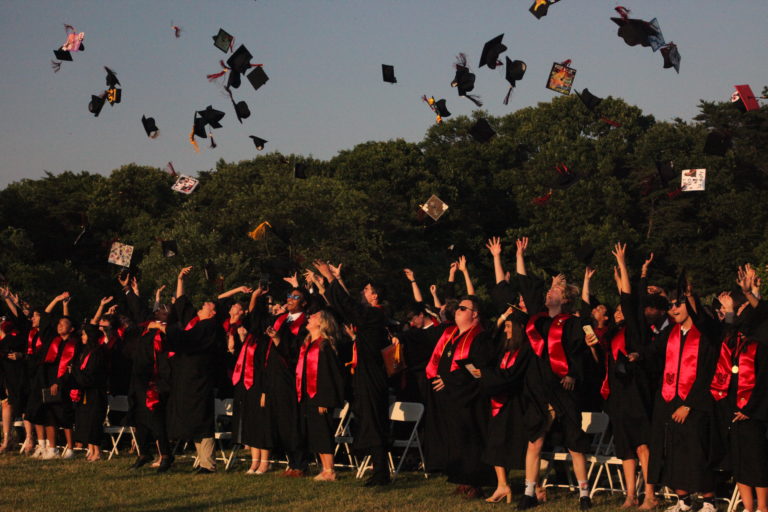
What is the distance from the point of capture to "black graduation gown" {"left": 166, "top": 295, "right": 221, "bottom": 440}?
12781 millimetres

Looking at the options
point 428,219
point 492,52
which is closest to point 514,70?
point 492,52

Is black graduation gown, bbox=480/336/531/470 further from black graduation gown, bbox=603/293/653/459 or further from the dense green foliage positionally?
the dense green foliage

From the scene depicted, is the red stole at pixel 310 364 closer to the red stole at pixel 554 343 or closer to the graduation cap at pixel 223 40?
the red stole at pixel 554 343

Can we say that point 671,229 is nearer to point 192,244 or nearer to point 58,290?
point 192,244

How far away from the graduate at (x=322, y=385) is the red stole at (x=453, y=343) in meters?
1.24

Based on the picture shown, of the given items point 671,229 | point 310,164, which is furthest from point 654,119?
point 310,164

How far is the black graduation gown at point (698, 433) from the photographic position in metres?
8.79

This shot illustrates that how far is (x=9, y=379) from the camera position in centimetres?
1579

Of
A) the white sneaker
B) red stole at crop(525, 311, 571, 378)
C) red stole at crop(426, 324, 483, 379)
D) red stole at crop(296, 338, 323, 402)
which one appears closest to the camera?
red stole at crop(525, 311, 571, 378)

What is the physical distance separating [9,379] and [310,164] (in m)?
41.1

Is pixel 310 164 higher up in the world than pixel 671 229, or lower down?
higher up

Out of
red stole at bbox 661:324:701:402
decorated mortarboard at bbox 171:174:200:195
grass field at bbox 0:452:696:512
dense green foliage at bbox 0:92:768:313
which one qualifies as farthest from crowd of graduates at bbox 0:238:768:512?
dense green foliage at bbox 0:92:768:313

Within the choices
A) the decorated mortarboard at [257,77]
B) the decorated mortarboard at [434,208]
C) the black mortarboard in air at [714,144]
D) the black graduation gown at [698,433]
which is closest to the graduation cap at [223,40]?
the decorated mortarboard at [257,77]

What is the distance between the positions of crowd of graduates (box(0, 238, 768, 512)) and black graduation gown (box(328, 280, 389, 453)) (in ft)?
0.05
